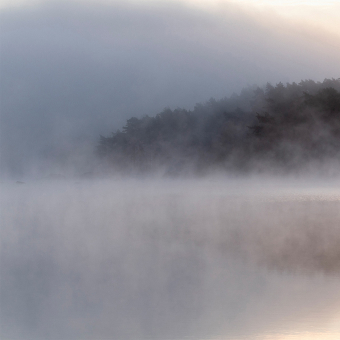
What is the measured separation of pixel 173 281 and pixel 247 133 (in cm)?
4278

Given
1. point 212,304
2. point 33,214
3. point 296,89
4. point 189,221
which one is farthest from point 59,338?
point 296,89

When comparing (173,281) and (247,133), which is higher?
(247,133)

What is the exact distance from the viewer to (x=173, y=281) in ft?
21.7

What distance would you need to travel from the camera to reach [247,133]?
48.7 meters

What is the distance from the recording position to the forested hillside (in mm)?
44500

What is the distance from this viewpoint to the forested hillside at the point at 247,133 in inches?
1752

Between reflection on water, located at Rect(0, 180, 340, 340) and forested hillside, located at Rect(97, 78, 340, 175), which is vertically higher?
forested hillside, located at Rect(97, 78, 340, 175)

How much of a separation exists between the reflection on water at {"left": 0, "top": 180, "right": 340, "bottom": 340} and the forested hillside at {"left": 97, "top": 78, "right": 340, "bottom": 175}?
109 feet

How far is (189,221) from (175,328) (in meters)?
8.43

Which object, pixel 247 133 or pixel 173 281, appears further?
pixel 247 133

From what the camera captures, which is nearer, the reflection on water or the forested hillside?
the reflection on water

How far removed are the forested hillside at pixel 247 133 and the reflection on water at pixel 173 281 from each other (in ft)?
109

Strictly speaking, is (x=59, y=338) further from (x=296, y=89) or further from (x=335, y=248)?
(x=296, y=89)

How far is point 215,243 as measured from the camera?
9.70m
